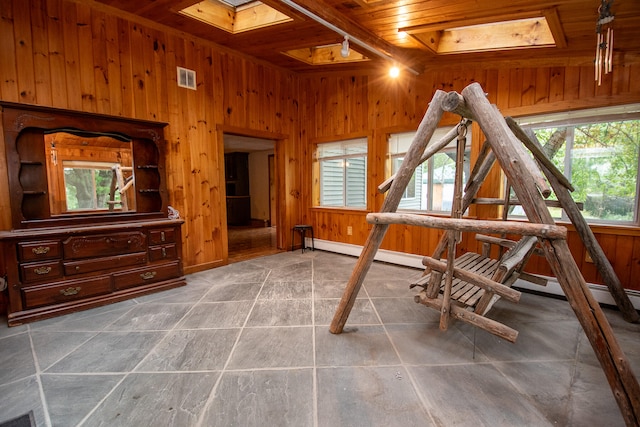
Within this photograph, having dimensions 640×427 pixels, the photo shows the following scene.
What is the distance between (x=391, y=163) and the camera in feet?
14.1

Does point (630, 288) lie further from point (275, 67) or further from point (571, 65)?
point (275, 67)

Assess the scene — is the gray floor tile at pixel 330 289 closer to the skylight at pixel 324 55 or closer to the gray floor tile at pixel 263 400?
the gray floor tile at pixel 263 400

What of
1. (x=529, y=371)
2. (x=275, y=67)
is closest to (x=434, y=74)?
(x=275, y=67)

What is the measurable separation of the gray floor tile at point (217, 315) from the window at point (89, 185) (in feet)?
5.43

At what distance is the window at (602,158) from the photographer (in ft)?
8.87

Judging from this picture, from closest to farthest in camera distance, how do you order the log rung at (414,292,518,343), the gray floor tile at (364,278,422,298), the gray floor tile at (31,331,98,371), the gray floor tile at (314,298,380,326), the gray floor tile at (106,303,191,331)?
the log rung at (414,292,518,343) → the gray floor tile at (31,331,98,371) → the gray floor tile at (106,303,191,331) → the gray floor tile at (314,298,380,326) → the gray floor tile at (364,278,422,298)

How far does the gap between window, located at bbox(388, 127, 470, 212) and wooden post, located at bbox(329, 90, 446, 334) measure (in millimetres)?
1932

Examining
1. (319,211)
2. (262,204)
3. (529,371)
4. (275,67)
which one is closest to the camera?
(529,371)

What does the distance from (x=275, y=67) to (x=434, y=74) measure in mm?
2550

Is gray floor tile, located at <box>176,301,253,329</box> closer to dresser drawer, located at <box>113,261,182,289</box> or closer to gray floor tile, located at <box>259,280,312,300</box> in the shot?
gray floor tile, located at <box>259,280,312,300</box>

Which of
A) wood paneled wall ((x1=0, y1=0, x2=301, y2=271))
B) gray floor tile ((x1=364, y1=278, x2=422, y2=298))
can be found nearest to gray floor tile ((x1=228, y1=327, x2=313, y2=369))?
gray floor tile ((x1=364, y1=278, x2=422, y2=298))

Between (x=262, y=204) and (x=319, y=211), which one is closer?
(x=319, y=211)

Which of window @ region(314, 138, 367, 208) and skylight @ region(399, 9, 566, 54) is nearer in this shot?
skylight @ region(399, 9, 566, 54)

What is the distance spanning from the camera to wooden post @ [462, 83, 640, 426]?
4.08 feet
